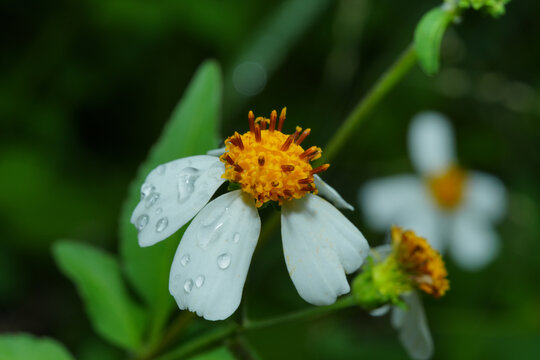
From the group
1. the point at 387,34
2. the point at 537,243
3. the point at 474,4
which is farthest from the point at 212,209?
the point at 537,243

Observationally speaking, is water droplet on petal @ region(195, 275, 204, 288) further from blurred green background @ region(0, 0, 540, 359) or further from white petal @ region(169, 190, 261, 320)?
blurred green background @ region(0, 0, 540, 359)

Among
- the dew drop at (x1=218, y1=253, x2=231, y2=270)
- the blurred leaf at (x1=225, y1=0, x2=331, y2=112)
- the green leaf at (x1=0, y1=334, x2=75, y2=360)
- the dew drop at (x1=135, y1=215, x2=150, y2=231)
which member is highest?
the blurred leaf at (x1=225, y1=0, x2=331, y2=112)

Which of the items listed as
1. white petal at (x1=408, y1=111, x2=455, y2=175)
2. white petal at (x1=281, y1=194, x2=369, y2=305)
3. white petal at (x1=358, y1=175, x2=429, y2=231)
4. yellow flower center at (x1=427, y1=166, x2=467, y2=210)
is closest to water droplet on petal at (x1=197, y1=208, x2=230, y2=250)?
white petal at (x1=281, y1=194, x2=369, y2=305)

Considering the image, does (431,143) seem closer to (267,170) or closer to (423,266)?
(423,266)

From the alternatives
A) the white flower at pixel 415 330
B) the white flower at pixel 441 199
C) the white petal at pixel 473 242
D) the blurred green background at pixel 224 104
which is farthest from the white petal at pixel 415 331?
the white petal at pixel 473 242

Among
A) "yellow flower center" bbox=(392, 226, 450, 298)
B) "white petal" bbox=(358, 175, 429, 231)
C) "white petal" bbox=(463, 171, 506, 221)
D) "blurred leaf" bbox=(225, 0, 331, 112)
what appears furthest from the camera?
"white petal" bbox=(463, 171, 506, 221)

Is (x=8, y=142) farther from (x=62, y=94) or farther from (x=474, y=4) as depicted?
(x=474, y=4)

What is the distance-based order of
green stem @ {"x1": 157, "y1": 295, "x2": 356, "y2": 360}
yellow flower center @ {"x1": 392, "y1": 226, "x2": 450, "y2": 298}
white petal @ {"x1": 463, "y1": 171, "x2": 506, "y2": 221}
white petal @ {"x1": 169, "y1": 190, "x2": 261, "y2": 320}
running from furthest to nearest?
1. white petal @ {"x1": 463, "y1": 171, "x2": 506, "y2": 221}
2. yellow flower center @ {"x1": 392, "y1": 226, "x2": 450, "y2": 298}
3. green stem @ {"x1": 157, "y1": 295, "x2": 356, "y2": 360}
4. white petal @ {"x1": 169, "y1": 190, "x2": 261, "y2": 320}

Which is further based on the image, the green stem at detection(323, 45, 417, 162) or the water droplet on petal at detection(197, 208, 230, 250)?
the green stem at detection(323, 45, 417, 162)
